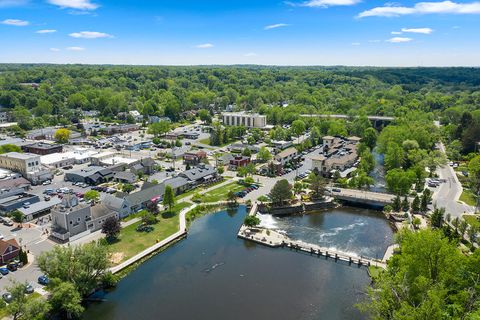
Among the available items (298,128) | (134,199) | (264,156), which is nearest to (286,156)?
(264,156)

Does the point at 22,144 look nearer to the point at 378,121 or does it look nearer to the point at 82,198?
the point at 82,198

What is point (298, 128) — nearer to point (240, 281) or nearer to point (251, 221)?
point (251, 221)

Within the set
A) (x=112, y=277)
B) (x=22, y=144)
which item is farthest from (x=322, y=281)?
(x=22, y=144)

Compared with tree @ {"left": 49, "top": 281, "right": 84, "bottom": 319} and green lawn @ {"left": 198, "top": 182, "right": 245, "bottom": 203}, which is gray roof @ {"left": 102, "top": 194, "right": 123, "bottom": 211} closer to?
green lawn @ {"left": 198, "top": 182, "right": 245, "bottom": 203}

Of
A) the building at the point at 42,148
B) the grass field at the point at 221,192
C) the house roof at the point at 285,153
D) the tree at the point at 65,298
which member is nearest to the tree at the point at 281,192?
the grass field at the point at 221,192

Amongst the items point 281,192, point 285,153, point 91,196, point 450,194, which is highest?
point 285,153

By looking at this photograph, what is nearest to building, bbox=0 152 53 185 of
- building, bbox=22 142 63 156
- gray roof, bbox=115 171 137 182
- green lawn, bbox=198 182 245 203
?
gray roof, bbox=115 171 137 182

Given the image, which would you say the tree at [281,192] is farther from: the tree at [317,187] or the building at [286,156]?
the building at [286,156]
